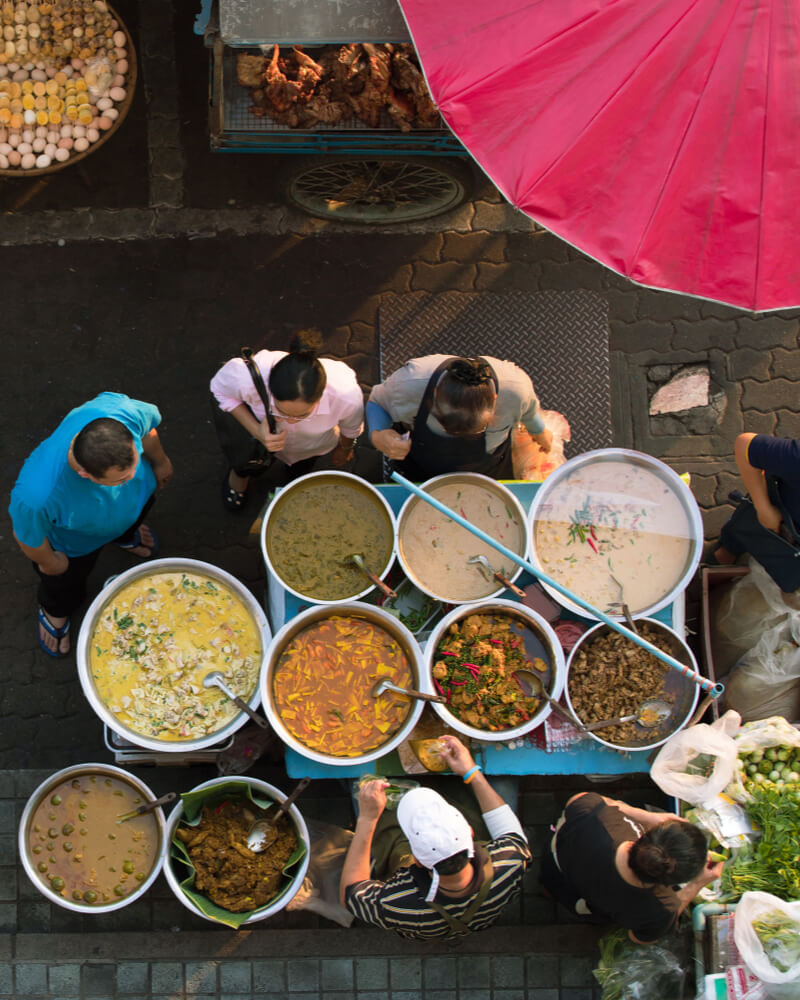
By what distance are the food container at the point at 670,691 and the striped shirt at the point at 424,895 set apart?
2.11 ft

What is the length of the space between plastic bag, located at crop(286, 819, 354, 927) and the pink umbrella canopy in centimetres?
310

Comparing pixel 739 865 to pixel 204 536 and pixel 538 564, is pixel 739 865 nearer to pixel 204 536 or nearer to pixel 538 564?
pixel 538 564

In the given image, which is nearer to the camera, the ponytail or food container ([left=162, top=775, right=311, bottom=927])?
the ponytail

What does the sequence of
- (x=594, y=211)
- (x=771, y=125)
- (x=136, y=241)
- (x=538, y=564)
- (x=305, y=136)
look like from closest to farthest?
(x=771, y=125) < (x=594, y=211) < (x=538, y=564) < (x=305, y=136) < (x=136, y=241)

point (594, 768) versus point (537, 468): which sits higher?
point (537, 468)

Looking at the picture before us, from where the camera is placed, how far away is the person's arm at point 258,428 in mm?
3941

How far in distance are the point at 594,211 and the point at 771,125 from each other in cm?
65

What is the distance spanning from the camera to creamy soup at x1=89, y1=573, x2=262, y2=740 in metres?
3.79

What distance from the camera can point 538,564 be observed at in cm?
384

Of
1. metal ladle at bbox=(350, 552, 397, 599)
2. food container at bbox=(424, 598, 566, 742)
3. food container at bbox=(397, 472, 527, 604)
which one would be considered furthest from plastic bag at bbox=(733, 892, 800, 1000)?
metal ladle at bbox=(350, 552, 397, 599)

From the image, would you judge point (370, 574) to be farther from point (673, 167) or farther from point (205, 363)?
point (205, 363)

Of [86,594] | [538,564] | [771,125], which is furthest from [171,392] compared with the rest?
[771,125]

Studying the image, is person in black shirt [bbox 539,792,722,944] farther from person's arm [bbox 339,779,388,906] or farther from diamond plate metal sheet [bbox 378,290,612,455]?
diamond plate metal sheet [bbox 378,290,612,455]

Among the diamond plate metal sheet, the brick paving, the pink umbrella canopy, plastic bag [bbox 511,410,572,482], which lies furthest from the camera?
the diamond plate metal sheet
